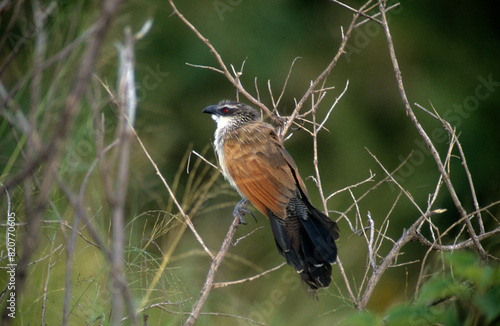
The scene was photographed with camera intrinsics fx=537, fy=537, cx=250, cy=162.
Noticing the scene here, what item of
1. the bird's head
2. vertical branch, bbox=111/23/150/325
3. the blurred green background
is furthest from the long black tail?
the blurred green background

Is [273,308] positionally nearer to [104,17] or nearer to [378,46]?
[104,17]

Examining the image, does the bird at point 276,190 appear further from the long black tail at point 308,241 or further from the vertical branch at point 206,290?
the vertical branch at point 206,290

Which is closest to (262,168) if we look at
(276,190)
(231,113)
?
(276,190)

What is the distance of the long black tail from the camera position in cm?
206

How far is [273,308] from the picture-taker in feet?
8.45

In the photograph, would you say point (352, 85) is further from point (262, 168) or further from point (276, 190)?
point (276, 190)

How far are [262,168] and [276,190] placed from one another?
0.18 m

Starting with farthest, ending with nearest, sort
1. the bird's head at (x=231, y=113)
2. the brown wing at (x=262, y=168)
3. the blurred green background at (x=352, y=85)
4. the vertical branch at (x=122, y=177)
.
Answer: the blurred green background at (x=352, y=85) < the bird's head at (x=231, y=113) < the brown wing at (x=262, y=168) < the vertical branch at (x=122, y=177)

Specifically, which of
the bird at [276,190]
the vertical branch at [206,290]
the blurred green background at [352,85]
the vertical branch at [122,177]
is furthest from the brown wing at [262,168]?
the blurred green background at [352,85]

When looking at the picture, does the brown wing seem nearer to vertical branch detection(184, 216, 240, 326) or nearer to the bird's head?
the bird's head

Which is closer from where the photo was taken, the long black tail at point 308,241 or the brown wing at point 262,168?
the long black tail at point 308,241

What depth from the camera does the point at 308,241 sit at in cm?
221

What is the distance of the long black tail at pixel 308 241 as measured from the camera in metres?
2.06

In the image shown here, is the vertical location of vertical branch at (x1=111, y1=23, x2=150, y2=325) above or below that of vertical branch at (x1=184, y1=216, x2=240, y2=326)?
above
